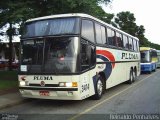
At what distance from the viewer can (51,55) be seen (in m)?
11.3

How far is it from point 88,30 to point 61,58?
1.88 meters

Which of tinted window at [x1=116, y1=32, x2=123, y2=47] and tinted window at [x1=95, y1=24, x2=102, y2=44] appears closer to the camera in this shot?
tinted window at [x1=95, y1=24, x2=102, y2=44]

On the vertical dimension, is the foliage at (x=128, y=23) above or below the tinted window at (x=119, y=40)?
above

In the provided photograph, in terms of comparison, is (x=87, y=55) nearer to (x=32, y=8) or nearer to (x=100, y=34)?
(x=100, y=34)

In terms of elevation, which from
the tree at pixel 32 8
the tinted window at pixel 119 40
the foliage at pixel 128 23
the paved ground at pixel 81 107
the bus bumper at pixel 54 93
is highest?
the foliage at pixel 128 23

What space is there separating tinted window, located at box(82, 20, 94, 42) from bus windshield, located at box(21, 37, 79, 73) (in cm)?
78

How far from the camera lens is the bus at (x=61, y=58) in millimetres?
11000

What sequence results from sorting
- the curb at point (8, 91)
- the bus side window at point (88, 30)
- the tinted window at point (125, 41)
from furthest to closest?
the tinted window at point (125, 41)
the curb at point (8, 91)
the bus side window at point (88, 30)

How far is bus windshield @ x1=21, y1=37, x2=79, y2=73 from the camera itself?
11.0m

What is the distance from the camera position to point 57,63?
36.4 ft

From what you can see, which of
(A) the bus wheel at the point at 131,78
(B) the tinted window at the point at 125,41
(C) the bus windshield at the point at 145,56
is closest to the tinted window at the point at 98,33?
(B) the tinted window at the point at 125,41

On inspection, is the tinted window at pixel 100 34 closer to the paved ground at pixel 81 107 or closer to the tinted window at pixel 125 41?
the paved ground at pixel 81 107

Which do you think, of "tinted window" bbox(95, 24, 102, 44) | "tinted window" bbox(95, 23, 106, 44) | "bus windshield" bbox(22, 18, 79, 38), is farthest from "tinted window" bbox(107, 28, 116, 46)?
"bus windshield" bbox(22, 18, 79, 38)

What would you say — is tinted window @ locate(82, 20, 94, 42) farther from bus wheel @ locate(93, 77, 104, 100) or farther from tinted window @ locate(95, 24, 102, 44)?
bus wheel @ locate(93, 77, 104, 100)
